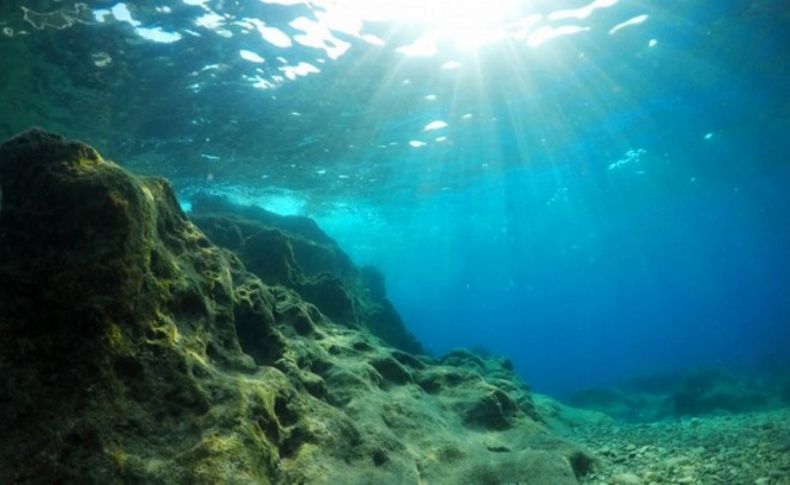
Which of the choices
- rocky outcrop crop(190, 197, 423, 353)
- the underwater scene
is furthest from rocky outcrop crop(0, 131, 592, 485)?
rocky outcrop crop(190, 197, 423, 353)

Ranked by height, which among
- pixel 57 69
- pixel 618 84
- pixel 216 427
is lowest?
pixel 57 69

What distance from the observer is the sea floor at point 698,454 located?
6.45m

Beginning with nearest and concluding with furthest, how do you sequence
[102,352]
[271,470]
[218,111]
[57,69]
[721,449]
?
[102,352]
[271,470]
[721,449]
[57,69]
[218,111]

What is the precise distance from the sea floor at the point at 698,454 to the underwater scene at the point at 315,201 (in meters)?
0.08

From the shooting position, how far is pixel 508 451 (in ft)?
23.4

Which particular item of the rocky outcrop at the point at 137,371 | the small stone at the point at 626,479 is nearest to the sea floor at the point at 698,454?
the small stone at the point at 626,479

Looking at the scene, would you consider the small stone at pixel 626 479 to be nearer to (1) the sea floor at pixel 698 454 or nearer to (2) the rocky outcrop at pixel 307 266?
(1) the sea floor at pixel 698 454

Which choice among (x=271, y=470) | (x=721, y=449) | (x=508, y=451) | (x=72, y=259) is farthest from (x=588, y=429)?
(x=72, y=259)

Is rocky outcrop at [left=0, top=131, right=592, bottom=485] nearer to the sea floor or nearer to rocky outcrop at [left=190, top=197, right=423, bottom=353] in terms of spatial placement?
the sea floor

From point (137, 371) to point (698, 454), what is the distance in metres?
8.37

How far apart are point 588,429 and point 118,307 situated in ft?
39.1

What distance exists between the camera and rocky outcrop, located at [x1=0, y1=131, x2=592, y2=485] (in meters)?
3.47

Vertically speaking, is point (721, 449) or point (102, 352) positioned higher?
point (721, 449)

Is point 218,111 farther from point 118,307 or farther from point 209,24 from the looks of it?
point 118,307
